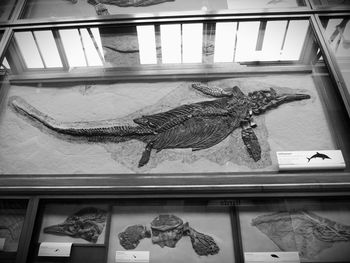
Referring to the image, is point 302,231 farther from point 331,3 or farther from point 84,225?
point 331,3

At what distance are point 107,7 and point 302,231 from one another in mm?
3225

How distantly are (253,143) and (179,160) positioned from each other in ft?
2.19

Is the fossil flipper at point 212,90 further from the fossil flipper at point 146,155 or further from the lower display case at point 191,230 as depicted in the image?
the lower display case at point 191,230

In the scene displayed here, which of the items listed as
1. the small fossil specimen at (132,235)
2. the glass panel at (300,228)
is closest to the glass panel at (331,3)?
the glass panel at (300,228)

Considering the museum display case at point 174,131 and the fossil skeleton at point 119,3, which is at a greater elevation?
the fossil skeleton at point 119,3

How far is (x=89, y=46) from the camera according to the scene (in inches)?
127

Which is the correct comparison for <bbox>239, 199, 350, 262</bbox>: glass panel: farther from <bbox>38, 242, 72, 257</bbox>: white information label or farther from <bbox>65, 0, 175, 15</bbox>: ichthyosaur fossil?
<bbox>65, 0, 175, 15</bbox>: ichthyosaur fossil

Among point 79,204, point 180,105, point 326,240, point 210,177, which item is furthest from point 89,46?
point 326,240

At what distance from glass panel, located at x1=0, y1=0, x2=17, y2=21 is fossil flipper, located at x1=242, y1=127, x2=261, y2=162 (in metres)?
3.17

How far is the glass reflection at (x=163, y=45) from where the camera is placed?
3059mm

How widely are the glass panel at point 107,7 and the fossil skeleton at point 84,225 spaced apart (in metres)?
2.40

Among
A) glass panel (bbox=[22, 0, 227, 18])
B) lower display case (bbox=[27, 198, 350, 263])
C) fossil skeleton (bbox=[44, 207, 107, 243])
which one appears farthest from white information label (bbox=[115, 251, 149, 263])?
glass panel (bbox=[22, 0, 227, 18])

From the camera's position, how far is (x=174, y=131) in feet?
8.27

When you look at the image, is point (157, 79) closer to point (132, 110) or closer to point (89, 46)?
point (132, 110)
